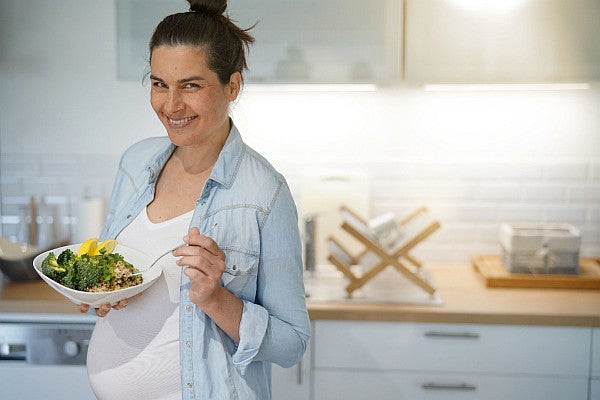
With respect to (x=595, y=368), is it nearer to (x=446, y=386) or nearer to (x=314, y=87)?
(x=446, y=386)

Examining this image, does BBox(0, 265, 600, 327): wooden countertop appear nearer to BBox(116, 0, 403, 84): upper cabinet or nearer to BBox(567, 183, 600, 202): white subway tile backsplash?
BBox(567, 183, 600, 202): white subway tile backsplash

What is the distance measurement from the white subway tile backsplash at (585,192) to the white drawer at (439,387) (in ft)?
2.76

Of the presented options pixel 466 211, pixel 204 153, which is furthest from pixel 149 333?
pixel 466 211

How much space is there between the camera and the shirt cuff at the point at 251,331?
69.7 inches

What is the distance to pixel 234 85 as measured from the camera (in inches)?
74.5

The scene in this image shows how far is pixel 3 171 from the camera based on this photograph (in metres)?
3.41

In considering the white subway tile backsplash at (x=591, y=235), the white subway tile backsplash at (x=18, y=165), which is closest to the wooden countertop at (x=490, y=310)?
the white subway tile backsplash at (x=591, y=235)

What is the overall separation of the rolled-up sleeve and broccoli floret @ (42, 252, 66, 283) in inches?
16.2

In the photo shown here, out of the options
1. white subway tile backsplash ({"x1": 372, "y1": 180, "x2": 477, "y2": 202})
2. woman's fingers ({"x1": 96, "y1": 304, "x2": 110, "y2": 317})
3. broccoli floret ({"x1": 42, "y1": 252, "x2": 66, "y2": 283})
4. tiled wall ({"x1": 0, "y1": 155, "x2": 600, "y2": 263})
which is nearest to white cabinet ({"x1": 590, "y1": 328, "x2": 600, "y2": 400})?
tiled wall ({"x1": 0, "y1": 155, "x2": 600, "y2": 263})

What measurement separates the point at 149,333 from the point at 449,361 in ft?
3.83

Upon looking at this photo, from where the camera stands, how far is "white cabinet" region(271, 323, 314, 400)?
9.02 ft

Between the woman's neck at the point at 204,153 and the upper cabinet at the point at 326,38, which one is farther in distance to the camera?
the upper cabinet at the point at 326,38

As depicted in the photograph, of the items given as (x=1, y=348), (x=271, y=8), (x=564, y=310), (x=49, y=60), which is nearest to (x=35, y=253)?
(x=1, y=348)

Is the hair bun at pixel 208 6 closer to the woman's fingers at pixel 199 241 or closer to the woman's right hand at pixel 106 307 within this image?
the woman's fingers at pixel 199 241
